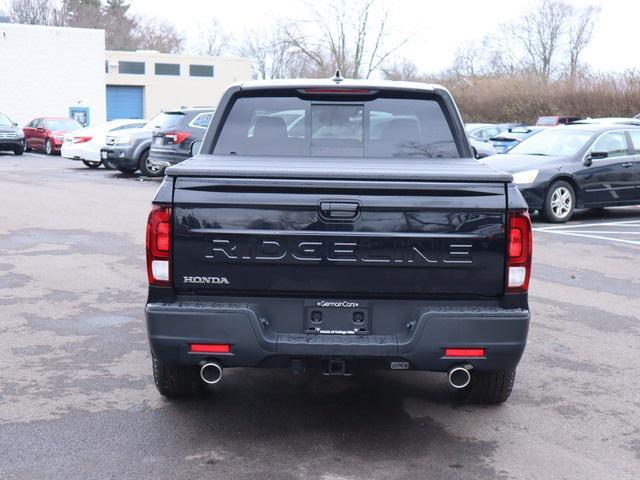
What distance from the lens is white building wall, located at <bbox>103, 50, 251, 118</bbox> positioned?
210 ft

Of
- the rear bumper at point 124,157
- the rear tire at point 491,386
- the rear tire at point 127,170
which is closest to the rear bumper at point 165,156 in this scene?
the rear bumper at point 124,157

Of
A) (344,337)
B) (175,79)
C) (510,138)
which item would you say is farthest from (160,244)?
(175,79)

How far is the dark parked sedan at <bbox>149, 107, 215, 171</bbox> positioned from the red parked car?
1650 cm

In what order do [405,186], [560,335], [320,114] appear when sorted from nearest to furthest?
[405,186]
[320,114]
[560,335]

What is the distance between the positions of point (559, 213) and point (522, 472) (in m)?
10.7

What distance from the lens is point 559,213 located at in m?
14.7

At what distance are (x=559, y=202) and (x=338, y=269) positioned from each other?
35.9 ft

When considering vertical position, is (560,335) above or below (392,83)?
below

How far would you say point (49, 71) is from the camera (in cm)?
4756

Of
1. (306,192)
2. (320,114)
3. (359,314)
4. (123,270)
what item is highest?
(320,114)

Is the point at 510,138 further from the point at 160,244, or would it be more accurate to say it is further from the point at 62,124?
the point at 160,244

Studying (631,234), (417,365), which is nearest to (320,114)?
(417,365)

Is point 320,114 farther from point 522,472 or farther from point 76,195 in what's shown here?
point 76,195

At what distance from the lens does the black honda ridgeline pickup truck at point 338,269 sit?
14.4 ft
